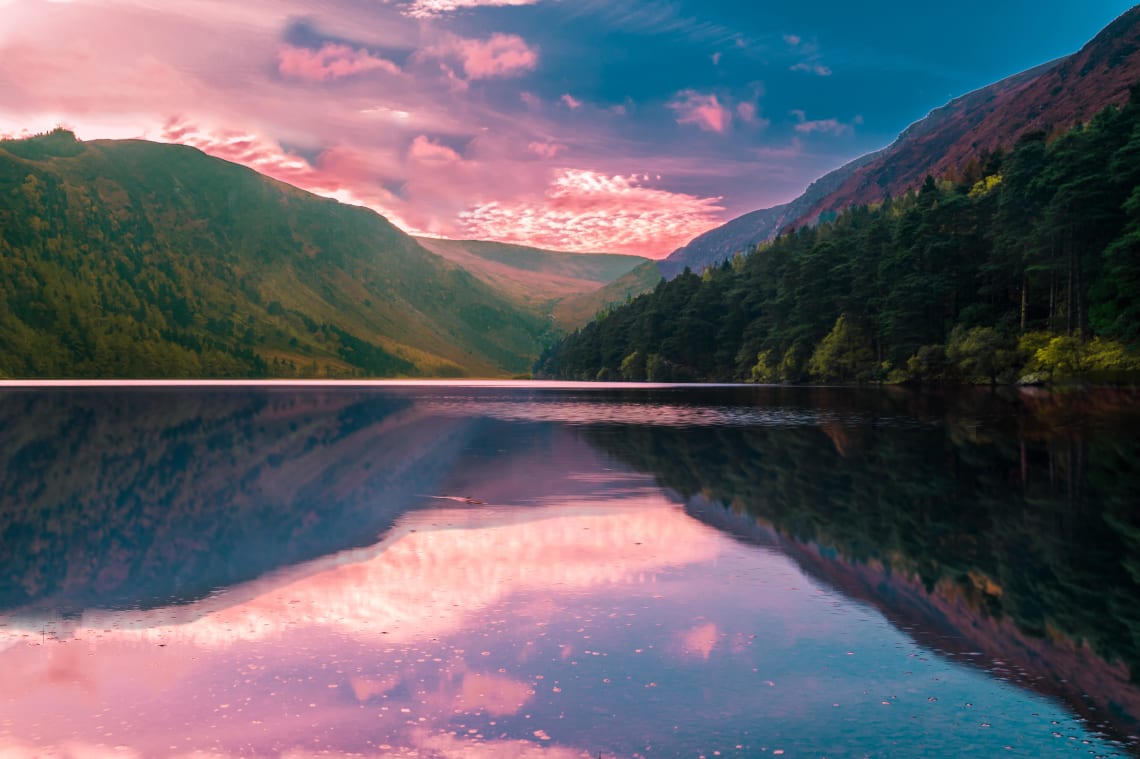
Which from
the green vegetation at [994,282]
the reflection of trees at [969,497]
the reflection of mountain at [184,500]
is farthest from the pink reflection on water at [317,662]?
the green vegetation at [994,282]

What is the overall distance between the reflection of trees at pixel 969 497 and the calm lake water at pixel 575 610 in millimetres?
156

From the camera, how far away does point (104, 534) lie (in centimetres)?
2458

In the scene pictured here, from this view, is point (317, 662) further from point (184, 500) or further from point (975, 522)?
point (184, 500)

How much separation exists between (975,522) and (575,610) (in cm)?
1430

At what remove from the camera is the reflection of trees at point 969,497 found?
57.0 feet

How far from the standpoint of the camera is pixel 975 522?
2503cm

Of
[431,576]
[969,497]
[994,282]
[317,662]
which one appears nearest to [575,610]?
[431,576]

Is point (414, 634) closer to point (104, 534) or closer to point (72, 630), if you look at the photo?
point (72, 630)

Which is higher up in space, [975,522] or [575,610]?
[975,522]

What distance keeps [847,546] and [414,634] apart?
11876 millimetres

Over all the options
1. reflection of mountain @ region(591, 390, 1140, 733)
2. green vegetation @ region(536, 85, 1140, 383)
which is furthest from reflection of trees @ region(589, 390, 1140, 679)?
green vegetation @ region(536, 85, 1140, 383)

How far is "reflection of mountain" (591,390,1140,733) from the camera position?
575 inches

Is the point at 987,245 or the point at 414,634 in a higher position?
the point at 987,245

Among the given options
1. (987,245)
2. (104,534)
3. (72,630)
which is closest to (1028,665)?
(72,630)
